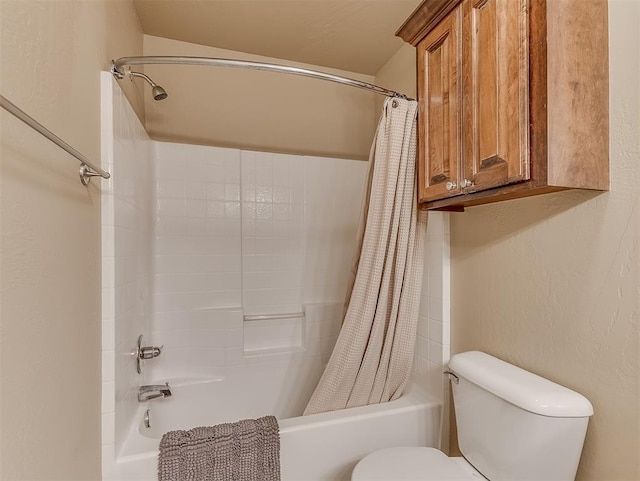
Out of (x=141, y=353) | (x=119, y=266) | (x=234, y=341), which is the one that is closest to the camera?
(x=119, y=266)

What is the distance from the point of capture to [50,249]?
0.84 meters

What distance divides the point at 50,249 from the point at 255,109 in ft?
5.60

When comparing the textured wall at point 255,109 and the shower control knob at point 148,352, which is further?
the textured wall at point 255,109

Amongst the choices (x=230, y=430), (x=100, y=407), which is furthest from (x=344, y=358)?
(x=100, y=407)

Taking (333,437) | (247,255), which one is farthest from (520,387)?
(247,255)

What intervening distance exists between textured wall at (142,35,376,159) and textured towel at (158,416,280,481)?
66.5 inches

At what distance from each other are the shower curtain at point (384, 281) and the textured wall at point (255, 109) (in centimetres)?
99

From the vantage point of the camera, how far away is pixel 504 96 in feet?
3.21

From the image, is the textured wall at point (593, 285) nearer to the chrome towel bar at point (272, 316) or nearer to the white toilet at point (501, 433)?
the white toilet at point (501, 433)

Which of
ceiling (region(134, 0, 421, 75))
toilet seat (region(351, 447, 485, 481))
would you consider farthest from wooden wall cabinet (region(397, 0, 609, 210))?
toilet seat (region(351, 447, 485, 481))

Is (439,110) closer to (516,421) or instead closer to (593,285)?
(593,285)

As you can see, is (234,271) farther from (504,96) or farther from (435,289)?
(504,96)

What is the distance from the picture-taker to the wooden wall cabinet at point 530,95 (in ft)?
2.93

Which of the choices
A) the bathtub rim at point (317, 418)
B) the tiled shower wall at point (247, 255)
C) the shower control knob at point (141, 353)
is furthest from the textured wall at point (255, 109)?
the bathtub rim at point (317, 418)
